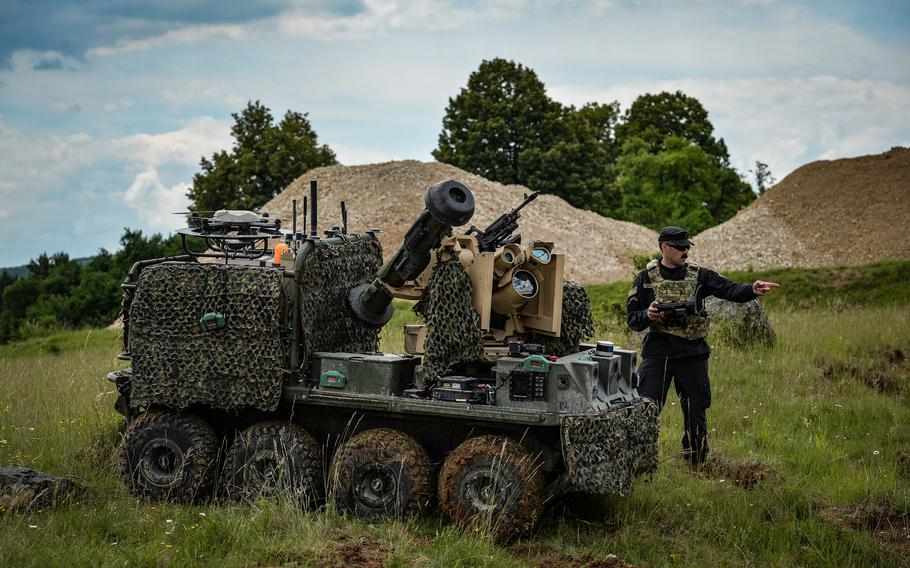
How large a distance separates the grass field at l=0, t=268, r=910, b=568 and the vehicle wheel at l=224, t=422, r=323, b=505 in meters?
0.22

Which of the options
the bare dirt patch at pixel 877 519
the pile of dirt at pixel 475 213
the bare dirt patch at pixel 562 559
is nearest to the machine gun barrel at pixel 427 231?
the bare dirt patch at pixel 562 559

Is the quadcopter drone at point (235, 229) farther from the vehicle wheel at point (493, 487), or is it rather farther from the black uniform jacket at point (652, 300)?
the black uniform jacket at point (652, 300)

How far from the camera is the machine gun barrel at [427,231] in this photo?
8250mm

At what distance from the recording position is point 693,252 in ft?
112

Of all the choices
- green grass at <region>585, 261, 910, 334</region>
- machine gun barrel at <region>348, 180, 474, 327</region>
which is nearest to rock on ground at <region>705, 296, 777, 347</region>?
green grass at <region>585, 261, 910, 334</region>

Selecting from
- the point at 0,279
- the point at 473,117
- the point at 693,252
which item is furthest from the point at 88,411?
the point at 0,279

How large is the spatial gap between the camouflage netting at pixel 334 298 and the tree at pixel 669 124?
47598 millimetres

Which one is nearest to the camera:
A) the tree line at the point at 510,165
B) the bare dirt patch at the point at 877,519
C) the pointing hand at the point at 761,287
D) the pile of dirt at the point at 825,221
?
the bare dirt patch at the point at 877,519

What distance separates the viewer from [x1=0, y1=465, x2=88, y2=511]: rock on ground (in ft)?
27.0

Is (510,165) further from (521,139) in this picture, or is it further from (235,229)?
(235,229)

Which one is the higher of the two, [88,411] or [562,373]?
[562,373]

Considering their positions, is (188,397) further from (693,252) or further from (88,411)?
(693,252)

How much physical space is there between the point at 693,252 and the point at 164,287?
27191 mm

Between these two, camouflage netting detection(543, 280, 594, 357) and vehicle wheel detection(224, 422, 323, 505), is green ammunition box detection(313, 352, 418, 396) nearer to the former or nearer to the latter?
vehicle wheel detection(224, 422, 323, 505)
